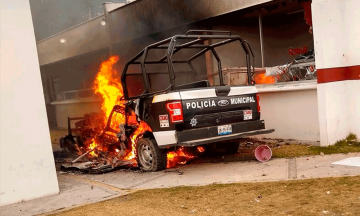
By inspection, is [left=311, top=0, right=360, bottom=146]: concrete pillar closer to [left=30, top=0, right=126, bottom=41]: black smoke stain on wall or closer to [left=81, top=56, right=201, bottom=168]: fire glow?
[left=81, top=56, right=201, bottom=168]: fire glow

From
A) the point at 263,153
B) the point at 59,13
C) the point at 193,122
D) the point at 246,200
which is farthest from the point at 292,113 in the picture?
the point at 59,13

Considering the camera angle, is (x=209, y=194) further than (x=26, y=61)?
No

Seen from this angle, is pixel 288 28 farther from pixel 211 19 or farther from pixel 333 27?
pixel 333 27

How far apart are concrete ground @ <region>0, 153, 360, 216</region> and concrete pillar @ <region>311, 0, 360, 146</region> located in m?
1.01

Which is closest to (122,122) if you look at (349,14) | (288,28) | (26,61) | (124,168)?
(124,168)

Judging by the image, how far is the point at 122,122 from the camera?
29.2 feet

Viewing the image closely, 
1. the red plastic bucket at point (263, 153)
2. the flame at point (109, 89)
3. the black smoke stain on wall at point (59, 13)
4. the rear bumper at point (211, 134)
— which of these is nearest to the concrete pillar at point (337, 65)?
the red plastic bucket at point (263, 153)

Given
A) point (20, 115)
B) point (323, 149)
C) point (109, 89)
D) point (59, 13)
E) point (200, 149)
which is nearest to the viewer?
point (20, 115)

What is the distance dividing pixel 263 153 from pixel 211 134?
1.24 m

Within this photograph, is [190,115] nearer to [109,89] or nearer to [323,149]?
[323,149]

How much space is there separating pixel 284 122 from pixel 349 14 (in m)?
2.92

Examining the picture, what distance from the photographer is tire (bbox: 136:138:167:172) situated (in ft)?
23.8

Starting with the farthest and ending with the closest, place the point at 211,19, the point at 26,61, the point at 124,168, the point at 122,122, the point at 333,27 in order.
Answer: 1. the point at 211,19
2. the point at 122,122
3. the point at 124,168
4. the point at 333,27
5. the point at 26,61

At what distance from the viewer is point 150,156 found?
7480 millimetres
